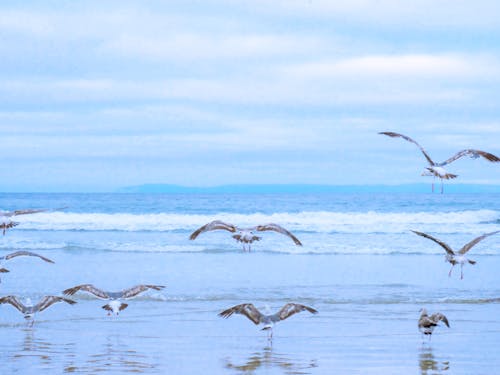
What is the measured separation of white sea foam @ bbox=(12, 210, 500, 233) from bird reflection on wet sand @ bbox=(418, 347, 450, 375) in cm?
2320

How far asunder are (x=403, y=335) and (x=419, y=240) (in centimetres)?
1716

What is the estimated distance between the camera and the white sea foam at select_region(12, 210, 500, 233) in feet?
121

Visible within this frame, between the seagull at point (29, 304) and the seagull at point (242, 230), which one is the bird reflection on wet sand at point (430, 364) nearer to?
the seagull at point (242, 230)

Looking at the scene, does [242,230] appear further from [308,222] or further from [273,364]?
[308,222]

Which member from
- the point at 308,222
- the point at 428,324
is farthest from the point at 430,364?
the point at 308,222

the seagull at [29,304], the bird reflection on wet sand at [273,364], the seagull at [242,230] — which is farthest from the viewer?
the seagull at [242,230]

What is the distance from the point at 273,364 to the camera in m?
10.7

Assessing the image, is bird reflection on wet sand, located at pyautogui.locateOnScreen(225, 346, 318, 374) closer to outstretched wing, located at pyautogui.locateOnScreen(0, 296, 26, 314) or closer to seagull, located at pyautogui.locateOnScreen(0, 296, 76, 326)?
seagull, located at pyautogui.locateOnScreen(0, 296, 76, 326)

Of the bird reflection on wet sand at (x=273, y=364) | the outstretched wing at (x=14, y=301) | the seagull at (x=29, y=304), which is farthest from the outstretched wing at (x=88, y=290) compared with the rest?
the bird reflection on wet sand at (x=273, y=364)

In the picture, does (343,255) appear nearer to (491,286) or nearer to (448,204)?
(491,286)

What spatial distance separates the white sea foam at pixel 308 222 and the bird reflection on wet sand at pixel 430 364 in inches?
913

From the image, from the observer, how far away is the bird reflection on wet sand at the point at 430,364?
10.2 metres

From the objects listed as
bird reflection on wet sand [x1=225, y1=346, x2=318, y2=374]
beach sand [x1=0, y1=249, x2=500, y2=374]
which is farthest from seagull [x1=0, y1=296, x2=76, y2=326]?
bird reflection on wet sand [x1=225, y1=346, x2=318, y2=374]

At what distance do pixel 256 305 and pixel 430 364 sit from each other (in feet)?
18.1
